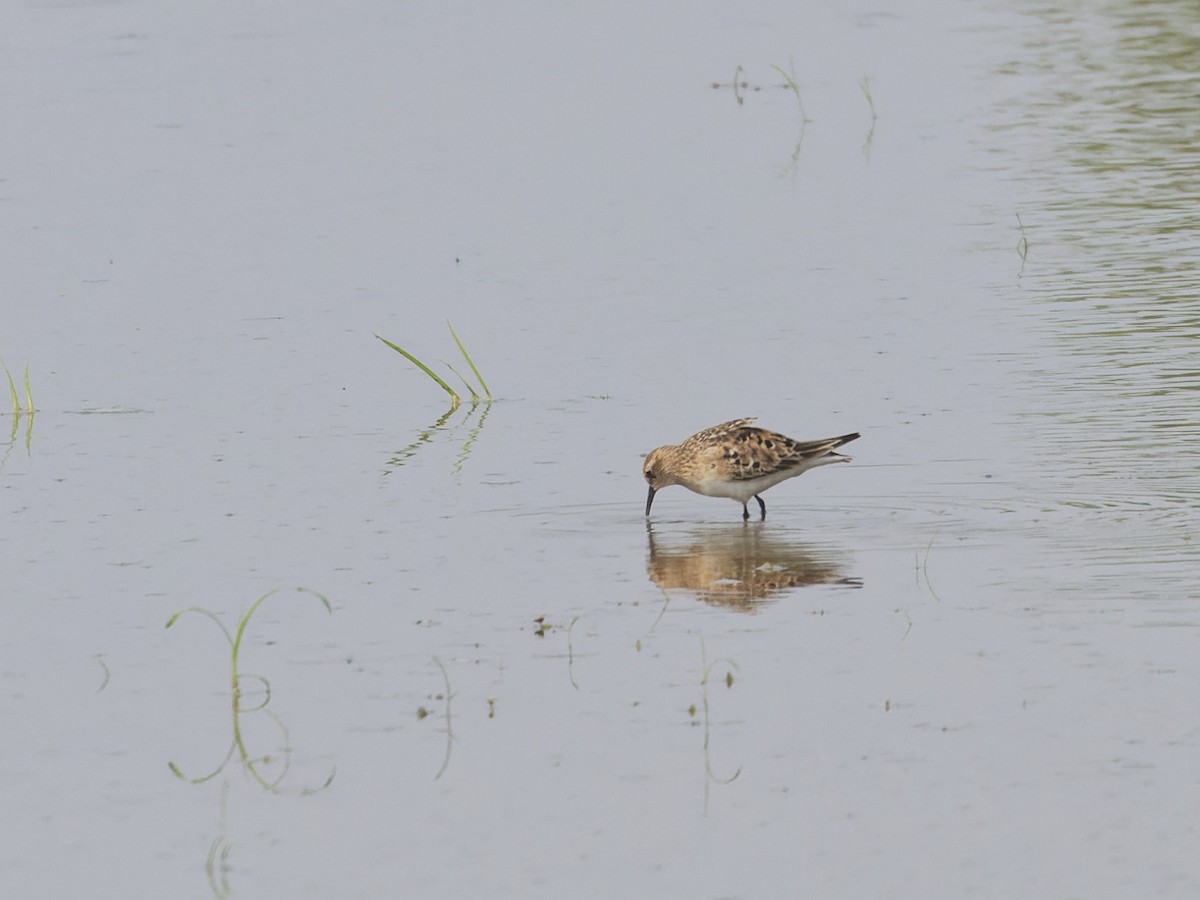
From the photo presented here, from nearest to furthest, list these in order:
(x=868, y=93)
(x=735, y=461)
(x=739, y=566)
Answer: (x=739, y=566) → (x=735, y=461) → (x=868, y=93)

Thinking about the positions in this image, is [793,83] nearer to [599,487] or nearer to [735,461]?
[599,487]

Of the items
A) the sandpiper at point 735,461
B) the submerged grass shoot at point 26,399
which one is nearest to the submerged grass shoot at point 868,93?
the submerged grass shoot at point 26,399

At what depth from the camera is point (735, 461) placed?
13.8 m

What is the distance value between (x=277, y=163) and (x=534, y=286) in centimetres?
689

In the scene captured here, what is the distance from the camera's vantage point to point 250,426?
1645cm

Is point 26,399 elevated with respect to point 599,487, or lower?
elevated

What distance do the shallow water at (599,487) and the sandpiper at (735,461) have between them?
287 mm

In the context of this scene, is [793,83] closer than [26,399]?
No

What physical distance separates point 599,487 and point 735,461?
111 centimetres

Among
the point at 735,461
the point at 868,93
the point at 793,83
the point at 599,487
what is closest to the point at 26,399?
the point at 599,487

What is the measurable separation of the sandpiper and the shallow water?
0.29 meters

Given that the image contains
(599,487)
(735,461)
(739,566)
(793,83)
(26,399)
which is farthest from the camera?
(793,83)

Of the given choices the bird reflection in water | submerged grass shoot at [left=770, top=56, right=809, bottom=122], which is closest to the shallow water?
the bird reflection in water

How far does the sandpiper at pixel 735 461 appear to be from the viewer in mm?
13852
